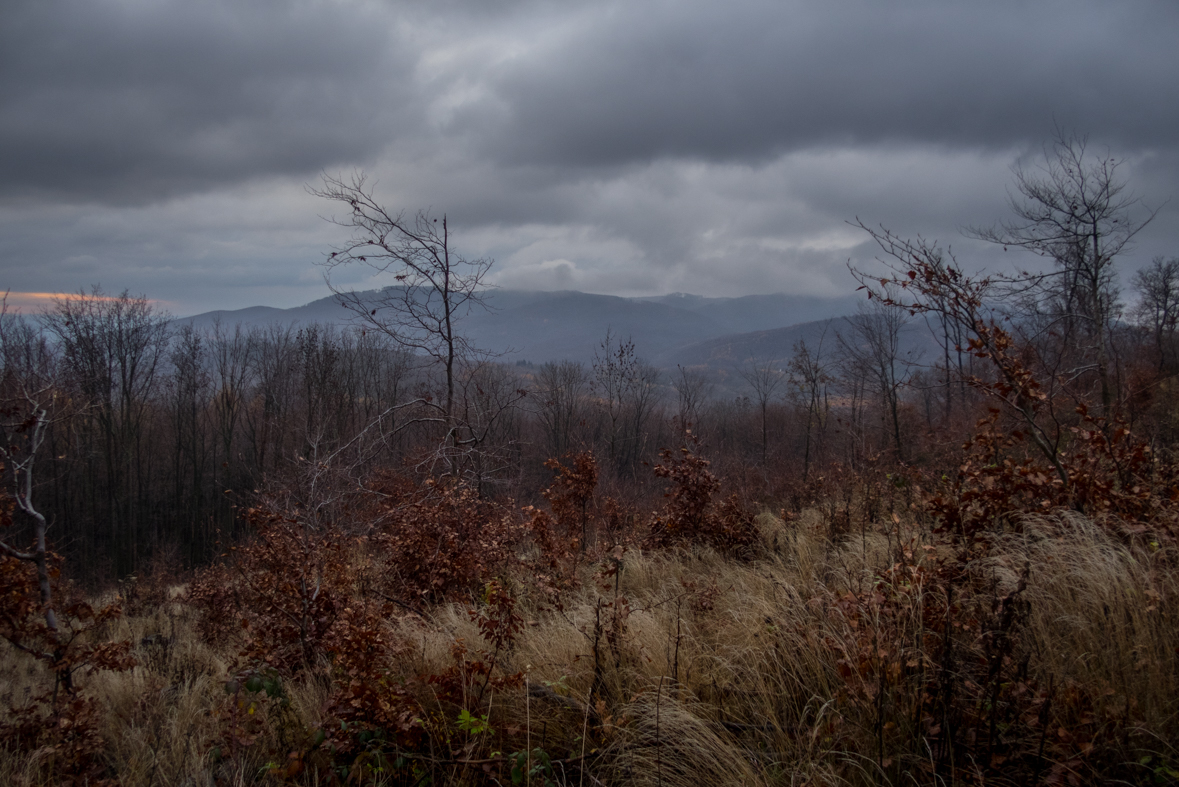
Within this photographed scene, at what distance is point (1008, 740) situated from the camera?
2.25 m

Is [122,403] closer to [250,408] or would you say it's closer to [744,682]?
[250,408]

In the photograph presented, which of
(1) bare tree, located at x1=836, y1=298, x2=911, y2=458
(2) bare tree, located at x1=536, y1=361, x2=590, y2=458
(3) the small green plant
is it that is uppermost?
(1) bare tree, located at x1=836, y1=298, x2=911, y2=458

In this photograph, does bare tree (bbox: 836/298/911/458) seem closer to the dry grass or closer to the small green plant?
the dry grass

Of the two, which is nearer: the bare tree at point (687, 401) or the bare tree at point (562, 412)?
the bare tree at point (687, 401)

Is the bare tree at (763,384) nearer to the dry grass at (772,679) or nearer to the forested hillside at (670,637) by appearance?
the forested hillside at (670,637)

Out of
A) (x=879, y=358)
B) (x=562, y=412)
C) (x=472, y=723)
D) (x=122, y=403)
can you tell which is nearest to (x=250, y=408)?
(x=122, y=403)

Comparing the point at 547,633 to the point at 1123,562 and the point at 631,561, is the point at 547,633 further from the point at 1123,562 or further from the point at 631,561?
the point at 1123,562


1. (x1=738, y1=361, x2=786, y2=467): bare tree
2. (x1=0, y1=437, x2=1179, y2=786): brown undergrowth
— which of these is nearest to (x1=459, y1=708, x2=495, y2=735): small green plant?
(x1=0, y1=437, x2=1179, y2=786): brown undergrowth

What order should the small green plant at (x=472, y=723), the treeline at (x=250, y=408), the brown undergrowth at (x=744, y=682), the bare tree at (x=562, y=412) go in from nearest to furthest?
the brown undergrowth at (x=744, y=682) < the small green plant at (x=472, y=723) < the treeline at (x=250, y=408) < the bare tree at (x=562, y=412)

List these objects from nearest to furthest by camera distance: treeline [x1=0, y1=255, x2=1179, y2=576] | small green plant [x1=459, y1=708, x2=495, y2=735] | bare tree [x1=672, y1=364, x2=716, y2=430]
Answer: small green plant [x1=459, y1=708, x2=495, y2=735] → bare tree [x1=672, y1=364, x2=716, y2=430] → treeline [x1=0, y1=255, x2=1179, y2=576]

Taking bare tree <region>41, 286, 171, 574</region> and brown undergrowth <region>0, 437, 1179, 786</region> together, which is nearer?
brown undergrowth <region>0, 437, 1179, 786</region>

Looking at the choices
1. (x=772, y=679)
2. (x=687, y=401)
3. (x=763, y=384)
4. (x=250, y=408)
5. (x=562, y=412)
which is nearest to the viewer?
(x=772, y=679)

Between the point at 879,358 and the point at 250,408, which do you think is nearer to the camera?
the point at 879,358

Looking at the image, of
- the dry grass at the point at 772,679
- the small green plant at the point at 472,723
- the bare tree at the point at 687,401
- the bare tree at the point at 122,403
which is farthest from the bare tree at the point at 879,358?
the bare tree at the point at 122,403
